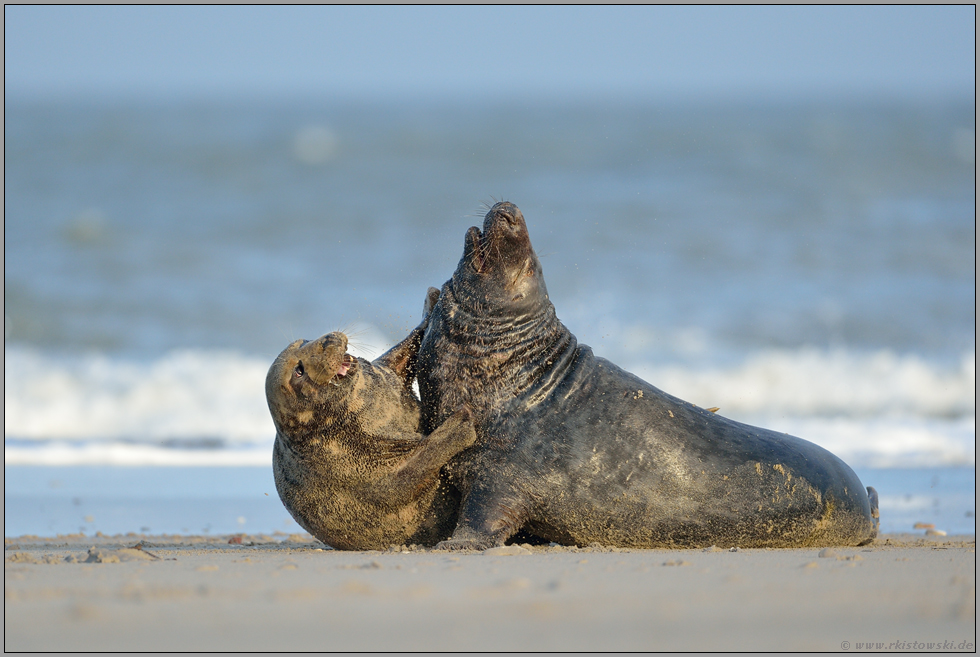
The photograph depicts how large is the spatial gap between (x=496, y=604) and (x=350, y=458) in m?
2.54

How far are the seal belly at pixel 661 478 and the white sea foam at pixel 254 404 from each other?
5.37 meters

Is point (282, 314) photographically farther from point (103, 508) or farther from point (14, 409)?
point (103, 508)

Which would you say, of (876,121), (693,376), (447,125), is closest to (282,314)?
(693,376)

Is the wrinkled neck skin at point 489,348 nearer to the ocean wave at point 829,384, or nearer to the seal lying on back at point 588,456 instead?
the seal lying on back at point 588,456

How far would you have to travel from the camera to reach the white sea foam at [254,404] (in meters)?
12.2

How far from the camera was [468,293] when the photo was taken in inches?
274

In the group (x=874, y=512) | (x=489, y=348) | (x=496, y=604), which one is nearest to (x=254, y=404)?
(x=489, y=348)

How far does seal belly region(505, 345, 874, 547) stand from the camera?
627 centimetres

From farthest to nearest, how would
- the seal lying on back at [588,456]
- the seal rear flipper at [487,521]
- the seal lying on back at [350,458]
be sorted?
the seal lying on back at [350,458]
the seal lying on back at [588,456]
the seal rear flipper at [487,521]

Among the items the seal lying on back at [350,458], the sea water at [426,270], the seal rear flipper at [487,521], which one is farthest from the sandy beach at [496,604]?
the sea water at [426,270]

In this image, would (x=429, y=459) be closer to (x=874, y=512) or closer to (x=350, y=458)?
(x=350, y=458)

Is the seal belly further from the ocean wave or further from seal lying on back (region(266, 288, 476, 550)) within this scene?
the ocean wave

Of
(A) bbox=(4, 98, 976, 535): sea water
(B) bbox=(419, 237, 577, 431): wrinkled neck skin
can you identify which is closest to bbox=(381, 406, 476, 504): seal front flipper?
(B) bbox=(419, 237, 577, 431): wrinkled neck skin

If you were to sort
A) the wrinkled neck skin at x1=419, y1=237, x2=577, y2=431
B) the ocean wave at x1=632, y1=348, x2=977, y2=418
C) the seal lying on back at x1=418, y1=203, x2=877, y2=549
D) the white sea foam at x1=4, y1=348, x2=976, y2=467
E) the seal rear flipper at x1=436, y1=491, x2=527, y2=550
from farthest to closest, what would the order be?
1. the ocean wave at x1=632, y1=348, x2=977, y2=418
2. the white sea foam at x1=4, y1=348, x2=976, y2=467
3. the wrinkled neck skin at x1=419, y1=237, x2=577, y2=431
4. the seal lying on back at x1=418, y1=203, x2=877, y2=549
5. the seal rear flipper at x1=436, y1=491, x2=527, y2=550
